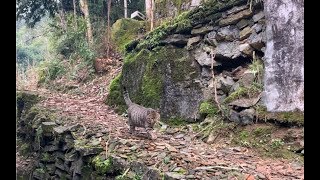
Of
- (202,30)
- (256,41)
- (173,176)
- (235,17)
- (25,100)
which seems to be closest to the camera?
(173,176)

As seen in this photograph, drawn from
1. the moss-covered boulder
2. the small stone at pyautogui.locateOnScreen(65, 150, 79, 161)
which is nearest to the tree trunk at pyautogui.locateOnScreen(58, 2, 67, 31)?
the moss-covered boulder

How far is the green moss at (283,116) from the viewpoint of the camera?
4.40m

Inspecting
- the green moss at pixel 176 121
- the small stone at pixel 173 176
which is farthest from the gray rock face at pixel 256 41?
the small stone at pixel 173 176

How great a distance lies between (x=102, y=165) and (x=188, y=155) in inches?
53.6

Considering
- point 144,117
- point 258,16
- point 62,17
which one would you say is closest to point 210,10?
point 258,16

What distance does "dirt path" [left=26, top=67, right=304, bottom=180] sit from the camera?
3811 mm

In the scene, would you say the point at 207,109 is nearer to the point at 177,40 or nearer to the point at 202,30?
the point at 202,30

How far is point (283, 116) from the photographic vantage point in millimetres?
4562

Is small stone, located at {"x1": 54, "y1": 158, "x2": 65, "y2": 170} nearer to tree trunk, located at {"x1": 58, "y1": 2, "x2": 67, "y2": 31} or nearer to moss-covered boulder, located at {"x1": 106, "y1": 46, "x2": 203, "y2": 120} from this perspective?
moss-covered boulder, located at {"x1": 106, "y1": 46, "x2": 203, "y2": 120}

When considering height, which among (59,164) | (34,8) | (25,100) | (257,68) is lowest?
(59,164)

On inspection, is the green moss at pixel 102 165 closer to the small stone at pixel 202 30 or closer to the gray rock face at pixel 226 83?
the gray rock face at pixel 226 83

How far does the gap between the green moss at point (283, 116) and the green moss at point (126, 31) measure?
7062 mm

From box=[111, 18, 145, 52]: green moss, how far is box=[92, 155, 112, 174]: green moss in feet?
21.9
